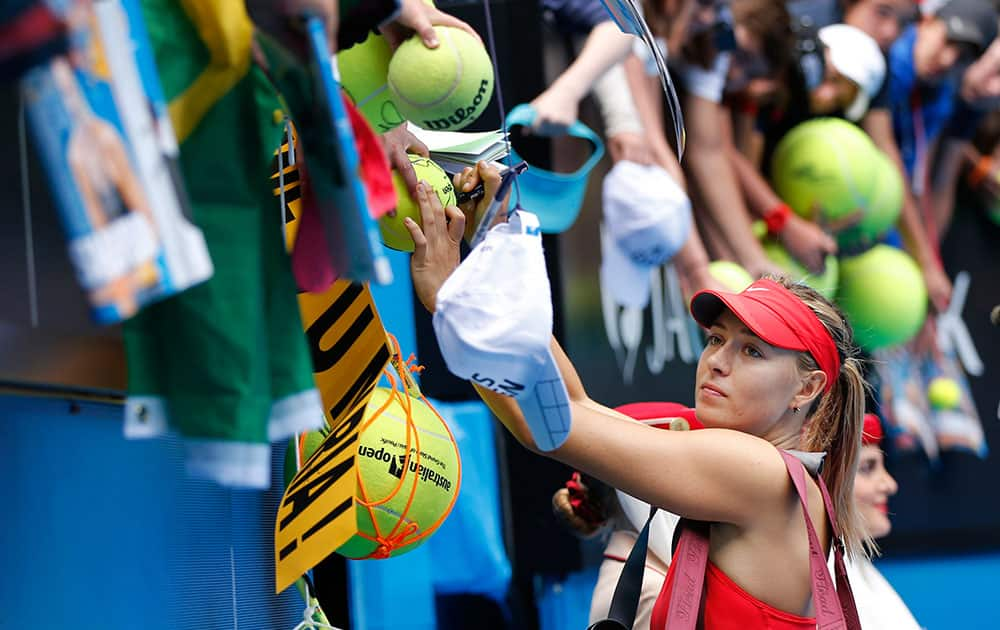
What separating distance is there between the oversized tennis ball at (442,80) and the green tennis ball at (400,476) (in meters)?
0.51

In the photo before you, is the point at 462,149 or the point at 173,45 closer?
the point at 173,45

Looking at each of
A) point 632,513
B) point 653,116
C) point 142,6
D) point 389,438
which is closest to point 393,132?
point 389,438

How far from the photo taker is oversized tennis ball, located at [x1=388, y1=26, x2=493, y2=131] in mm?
1775

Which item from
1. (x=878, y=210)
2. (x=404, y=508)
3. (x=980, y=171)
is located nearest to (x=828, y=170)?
(x=878, y=210)

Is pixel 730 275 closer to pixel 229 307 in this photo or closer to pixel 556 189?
pixel 556 189

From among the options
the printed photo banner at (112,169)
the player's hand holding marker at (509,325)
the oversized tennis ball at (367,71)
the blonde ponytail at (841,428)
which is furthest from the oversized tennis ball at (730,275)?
the printed photo banner at (112,169)

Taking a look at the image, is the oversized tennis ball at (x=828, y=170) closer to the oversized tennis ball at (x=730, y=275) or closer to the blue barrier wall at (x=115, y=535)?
the oversized tennis ball at (x=730, y=275)

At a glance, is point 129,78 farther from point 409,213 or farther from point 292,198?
point 292,198

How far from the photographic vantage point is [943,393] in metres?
4.94

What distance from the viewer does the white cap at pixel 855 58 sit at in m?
4.68

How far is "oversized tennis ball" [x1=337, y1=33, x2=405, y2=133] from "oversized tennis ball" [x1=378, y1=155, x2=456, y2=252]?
11cm

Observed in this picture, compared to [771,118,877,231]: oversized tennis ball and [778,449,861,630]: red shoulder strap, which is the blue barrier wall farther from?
[771,118,877,231]: oversized tennis ball

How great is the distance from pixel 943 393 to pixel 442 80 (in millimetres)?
3727

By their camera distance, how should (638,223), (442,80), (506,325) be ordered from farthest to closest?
(638,223)
(442,80)
(506,325)
